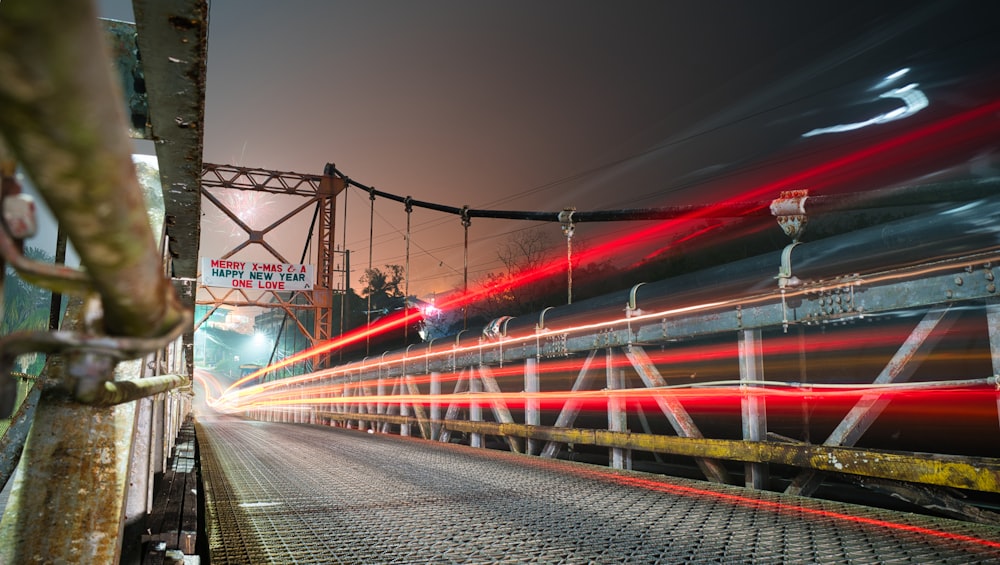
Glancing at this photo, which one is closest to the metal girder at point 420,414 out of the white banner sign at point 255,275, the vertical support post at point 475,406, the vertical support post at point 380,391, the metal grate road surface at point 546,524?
the vertical support post at point 380,391

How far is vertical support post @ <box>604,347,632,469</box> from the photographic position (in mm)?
6512

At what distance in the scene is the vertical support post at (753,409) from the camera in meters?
5.03

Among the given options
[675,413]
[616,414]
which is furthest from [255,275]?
[675,413]

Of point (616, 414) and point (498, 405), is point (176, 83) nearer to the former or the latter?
point (616, 414)

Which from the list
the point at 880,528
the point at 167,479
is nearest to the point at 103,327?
the point at 880,528

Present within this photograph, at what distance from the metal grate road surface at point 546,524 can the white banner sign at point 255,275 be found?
2187 cm

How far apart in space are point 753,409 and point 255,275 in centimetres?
2470

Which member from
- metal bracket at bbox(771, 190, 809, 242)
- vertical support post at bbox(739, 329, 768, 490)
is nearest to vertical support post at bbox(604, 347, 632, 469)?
vertical support post at bbox(739, 329, 768, 490)

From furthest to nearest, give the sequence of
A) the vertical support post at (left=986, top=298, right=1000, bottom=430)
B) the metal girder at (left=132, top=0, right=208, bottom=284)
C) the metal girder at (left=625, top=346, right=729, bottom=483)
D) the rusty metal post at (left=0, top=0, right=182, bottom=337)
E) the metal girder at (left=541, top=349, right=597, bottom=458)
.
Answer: the metal girder at (left=541, top=349, right=597, bottom=458), the metal girder at (left=625, top=346, right=729, bottom=483), the vertical support post at (left=986, top=298, right=1000, bottom=430), the metal girder at (left=132, top=0, right=208, bottom=284), the rusty metal post at (left=0, top=0, right=182, bottom=337)

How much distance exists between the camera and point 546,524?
3.56m

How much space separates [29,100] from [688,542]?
10.3 ft

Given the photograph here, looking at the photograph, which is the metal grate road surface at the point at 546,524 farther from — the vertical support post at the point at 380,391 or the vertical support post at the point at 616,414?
the vertical support post at the point at 380,391

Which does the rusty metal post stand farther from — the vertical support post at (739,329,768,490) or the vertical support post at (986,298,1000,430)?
the vertical support post at (739,329,768,490)

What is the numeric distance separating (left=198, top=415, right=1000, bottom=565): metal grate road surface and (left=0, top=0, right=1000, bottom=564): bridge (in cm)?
2
